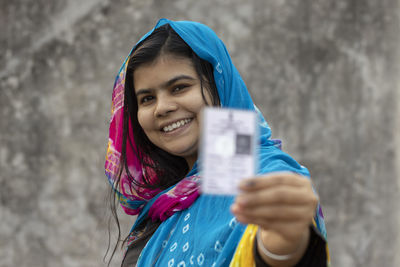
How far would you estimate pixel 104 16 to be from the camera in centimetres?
300

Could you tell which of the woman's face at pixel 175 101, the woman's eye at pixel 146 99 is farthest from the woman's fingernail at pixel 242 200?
the woman's eye at pixel 146 99

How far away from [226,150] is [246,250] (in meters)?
0.30

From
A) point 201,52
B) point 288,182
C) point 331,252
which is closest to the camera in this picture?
point 288,182

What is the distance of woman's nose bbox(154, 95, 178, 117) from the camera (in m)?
1.24

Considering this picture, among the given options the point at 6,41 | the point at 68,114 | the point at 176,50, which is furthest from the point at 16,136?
the point at 176,50

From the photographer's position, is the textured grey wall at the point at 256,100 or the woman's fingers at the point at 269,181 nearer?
the woman's fingers at the point at 269,181

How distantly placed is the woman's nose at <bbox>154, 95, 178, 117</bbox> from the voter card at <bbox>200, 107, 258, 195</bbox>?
61 cm

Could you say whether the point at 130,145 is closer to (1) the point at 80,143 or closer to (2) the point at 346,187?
(1) the point at 80,143

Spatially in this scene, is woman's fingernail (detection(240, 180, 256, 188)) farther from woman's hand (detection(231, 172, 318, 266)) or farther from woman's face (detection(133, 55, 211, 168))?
woman's face (detection(133, 55, 211, 168))

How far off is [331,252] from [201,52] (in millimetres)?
2028

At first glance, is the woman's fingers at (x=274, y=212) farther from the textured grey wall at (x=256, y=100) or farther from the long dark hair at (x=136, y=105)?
the textured grey wall at (x=256, y=100)

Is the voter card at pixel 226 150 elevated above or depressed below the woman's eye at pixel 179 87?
below

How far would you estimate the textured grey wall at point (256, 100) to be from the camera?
2.89 m

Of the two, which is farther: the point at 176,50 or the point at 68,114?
the point at 68,114
